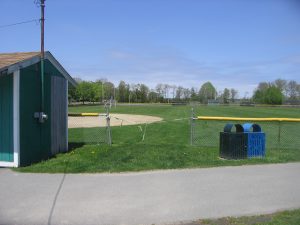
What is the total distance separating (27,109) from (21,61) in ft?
4.24

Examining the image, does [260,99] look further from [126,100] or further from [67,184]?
[67,184]

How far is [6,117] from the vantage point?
33.8 feet

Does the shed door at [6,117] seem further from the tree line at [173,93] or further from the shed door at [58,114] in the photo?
the tree line at [173,93]

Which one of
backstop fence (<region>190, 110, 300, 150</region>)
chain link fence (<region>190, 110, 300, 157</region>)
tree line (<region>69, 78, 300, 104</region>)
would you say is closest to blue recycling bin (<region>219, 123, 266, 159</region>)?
chain link fence (<region>190, 110, 300, 157</region>)

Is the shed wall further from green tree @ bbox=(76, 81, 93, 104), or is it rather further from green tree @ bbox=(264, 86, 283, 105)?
green tree @ bbox=(264, 86, 283, 105)

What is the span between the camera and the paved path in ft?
19.8

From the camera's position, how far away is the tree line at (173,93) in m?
119

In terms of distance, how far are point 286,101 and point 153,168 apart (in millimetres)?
122797

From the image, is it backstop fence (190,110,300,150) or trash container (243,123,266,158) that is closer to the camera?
trash container (243,123,266,158)

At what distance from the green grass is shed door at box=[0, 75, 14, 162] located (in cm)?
629

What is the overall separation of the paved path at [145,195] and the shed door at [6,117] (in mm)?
702

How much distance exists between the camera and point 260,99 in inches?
4985

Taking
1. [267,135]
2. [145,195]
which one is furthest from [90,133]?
[145,195]

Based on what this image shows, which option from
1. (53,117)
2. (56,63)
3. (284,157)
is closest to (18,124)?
(53,117)
